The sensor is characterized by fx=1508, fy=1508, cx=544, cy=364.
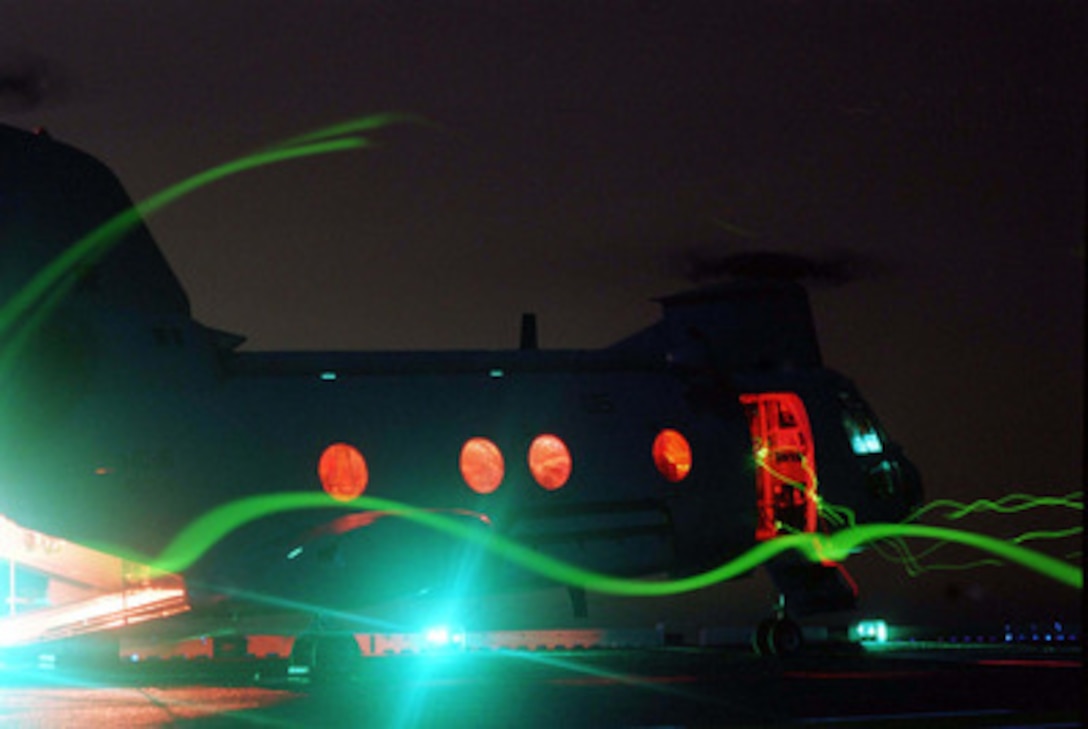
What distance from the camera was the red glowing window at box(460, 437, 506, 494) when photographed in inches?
1077

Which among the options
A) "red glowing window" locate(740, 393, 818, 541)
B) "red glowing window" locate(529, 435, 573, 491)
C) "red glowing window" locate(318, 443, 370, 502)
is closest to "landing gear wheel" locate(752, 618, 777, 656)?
"red glowing window" locate(740, 393, 818, 541)

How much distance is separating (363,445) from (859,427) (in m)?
11.1

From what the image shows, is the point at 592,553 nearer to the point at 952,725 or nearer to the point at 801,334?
the point at 801,334

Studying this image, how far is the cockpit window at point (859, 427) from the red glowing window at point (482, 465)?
798 centimetres

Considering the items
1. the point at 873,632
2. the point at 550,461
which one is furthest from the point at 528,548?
the point at 873,632

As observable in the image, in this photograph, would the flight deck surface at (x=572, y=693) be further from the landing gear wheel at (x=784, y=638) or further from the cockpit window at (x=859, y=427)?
the cockpit window at (x=859, y=427)

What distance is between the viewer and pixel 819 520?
1224 inches

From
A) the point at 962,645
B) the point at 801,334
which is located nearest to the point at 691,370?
the point at 801,334

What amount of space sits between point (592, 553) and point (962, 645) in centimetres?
1839

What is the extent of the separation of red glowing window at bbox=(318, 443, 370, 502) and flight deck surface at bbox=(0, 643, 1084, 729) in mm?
2973

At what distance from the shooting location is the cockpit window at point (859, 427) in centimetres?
3141

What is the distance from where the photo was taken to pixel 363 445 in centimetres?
2659

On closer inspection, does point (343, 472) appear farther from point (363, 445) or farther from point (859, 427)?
point (859, 427)

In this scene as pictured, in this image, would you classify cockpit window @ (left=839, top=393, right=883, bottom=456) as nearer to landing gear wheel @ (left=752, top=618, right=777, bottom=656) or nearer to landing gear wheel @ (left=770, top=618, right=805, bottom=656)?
landing gear wheel @ (left=770, top=618, right=805, bottom=656)
